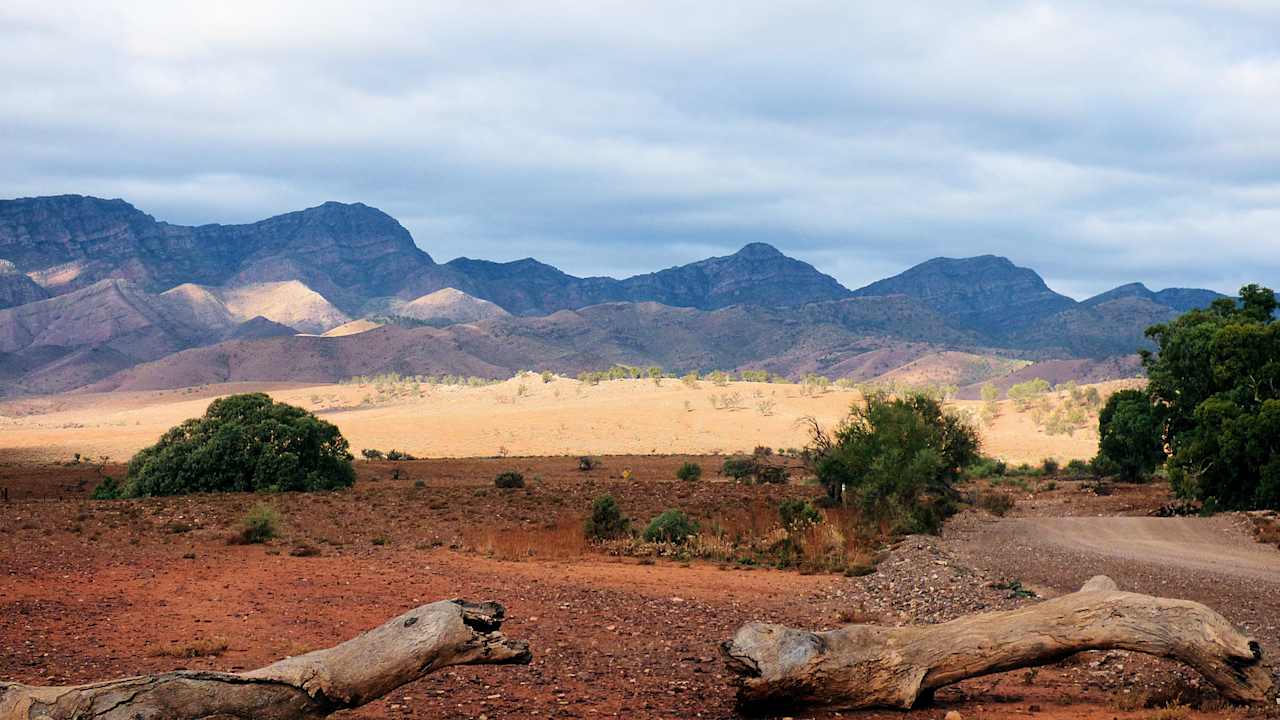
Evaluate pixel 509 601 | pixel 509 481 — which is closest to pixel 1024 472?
pixel 509 481

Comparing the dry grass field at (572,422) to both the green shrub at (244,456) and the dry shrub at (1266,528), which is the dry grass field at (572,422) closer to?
the green shrub at (244,456)

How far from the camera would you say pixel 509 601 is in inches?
601

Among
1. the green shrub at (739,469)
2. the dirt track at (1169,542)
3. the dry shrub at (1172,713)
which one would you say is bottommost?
the dirt track at (1169,542)

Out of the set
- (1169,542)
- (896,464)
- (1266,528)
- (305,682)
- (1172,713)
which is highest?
(305,682)

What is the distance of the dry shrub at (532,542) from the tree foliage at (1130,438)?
2227 centimetres

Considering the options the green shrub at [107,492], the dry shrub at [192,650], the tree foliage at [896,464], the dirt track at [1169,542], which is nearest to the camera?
the dry shrub at [192,650]

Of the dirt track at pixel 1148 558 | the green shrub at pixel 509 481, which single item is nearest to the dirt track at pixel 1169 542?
the dirt track at pixel 1148 558

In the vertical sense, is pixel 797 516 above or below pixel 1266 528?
above

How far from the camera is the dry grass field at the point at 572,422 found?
70312 millimetres

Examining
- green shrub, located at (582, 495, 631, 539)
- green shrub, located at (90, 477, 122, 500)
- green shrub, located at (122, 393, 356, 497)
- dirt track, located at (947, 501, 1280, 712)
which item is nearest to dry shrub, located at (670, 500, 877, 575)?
green shrub, located at (582, 495, 631, 539)

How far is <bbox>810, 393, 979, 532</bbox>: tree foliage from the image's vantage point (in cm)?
2753

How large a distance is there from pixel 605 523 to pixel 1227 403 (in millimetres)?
17316

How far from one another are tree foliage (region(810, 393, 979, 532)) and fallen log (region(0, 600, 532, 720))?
19.2 m

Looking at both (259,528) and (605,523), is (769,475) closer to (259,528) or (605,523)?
(605,523)
